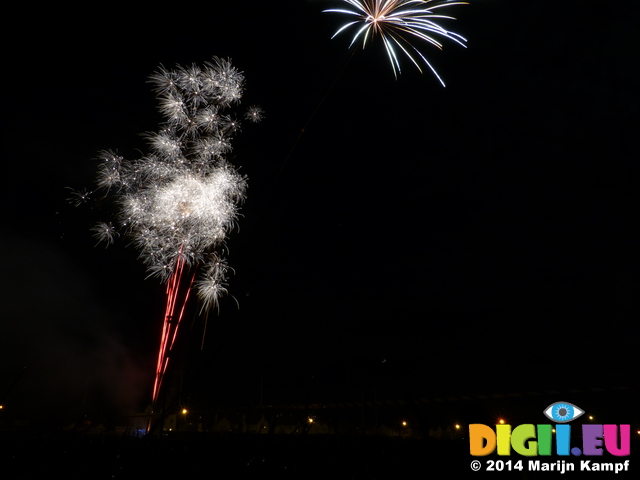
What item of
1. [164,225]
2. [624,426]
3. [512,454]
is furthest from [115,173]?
[624,426]

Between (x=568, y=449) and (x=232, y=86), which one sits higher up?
(x=232, y=86)

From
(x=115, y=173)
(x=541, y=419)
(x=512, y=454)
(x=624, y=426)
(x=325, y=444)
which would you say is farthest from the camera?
(x=115, y=173)

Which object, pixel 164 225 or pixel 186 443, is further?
pixel 164 225

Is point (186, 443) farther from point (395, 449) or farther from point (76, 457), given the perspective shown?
point (395, 449)

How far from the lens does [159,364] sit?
44.8ft

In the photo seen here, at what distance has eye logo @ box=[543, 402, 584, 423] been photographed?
7.26 metres

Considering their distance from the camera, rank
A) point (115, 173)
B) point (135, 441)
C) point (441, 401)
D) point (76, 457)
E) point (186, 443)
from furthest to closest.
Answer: point (115, 173)
point (441, 401)
point (186, 443)
point (135, 441)
point (76, 457)

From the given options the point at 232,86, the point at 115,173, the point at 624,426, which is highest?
the point at 232,86

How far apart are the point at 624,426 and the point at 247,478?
6.07 metres

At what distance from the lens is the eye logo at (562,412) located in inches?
286

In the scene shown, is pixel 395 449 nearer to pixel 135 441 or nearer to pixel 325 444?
pixel 325 444

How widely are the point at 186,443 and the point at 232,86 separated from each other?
11.6m

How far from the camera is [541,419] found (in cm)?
752

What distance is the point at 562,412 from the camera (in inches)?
293
